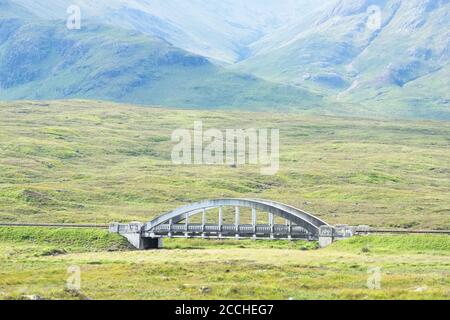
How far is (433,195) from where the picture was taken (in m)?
198

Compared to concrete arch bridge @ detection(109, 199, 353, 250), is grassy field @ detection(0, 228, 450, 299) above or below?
below

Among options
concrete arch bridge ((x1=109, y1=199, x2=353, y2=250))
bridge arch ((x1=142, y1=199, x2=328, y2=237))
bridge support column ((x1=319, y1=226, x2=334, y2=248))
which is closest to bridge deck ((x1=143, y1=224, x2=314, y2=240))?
concrete arch bridge ((x1=109, y1=199, x2=353, y2=250))

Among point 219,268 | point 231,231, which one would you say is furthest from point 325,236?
point 219,268

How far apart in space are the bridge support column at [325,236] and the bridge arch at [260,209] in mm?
1176

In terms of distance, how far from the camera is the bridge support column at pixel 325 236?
102250mm

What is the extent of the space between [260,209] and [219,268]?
3050cm

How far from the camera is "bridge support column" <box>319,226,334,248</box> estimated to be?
102 metres

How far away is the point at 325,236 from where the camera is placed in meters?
102

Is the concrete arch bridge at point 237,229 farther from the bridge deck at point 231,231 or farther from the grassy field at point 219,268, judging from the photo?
the grassy field at point 219,268

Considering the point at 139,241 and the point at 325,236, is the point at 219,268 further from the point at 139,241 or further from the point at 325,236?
the point at 139,241

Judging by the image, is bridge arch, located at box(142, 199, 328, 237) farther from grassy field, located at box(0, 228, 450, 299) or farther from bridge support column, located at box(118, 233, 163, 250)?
grassy field, located at box(0, 228, 450, 299)

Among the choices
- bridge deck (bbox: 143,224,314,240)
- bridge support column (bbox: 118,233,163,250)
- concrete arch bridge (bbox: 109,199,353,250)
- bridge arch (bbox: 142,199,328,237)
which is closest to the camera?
concrete arch bridge (bbox: 109,199,353,250)

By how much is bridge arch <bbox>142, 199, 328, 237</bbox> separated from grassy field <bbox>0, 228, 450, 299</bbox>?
3033 millimetres
